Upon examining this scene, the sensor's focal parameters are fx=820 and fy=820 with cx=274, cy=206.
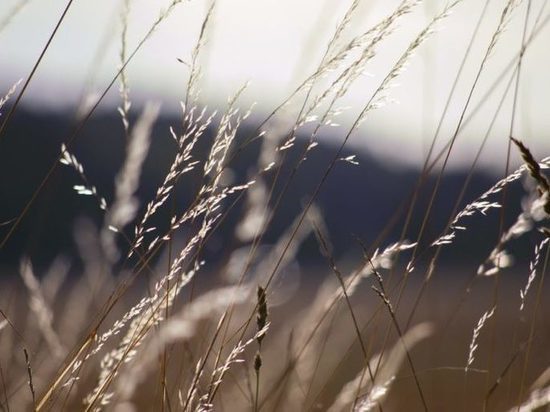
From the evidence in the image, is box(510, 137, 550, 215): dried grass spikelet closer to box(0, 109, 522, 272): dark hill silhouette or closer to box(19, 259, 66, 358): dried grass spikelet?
box(19, 259, 66, 358): dried grass spikelet

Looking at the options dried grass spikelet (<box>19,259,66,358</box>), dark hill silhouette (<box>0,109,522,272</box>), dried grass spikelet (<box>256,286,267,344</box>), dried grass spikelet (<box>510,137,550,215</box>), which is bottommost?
dark hill silhouette (<box>0,109,522,272</box>)

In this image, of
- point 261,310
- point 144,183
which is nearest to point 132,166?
point 261,310

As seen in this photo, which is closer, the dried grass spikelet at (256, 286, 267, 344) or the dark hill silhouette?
the dried grass spikelet at (256, 286, 267, 344)

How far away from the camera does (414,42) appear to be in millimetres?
1657

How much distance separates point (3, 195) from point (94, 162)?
3709 mm

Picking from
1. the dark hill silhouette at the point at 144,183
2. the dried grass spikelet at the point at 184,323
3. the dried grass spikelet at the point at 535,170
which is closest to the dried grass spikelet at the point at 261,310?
the dried grass spikelet at the point at 184,323

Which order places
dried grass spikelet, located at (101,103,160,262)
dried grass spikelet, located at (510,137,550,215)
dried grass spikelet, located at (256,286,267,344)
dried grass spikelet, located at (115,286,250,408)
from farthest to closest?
dried grass spikelet, located at (101,103,160,262)
dried grass spikelet, located at (115,286,250,408)
dried grass spikelet, located at (256,286,267,344)
dried grass spikelet, located at (510,137,550,215)

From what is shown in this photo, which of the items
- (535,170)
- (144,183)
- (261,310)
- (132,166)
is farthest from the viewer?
(144,183)

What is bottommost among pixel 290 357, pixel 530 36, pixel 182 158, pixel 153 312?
pixel 290 357

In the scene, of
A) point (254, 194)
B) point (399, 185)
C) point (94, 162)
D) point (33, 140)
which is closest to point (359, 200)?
point (399, 185)

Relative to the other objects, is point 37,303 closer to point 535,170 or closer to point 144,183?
point 535,170

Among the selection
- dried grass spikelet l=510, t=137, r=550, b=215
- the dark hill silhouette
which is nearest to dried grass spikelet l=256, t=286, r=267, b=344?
dried grass spikelet l=510, t=137, r=550, b=215

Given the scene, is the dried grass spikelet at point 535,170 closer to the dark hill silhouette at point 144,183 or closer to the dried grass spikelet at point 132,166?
the dried grass spikelet at point 132,166

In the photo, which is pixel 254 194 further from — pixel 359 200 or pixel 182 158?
pixel 359 200
